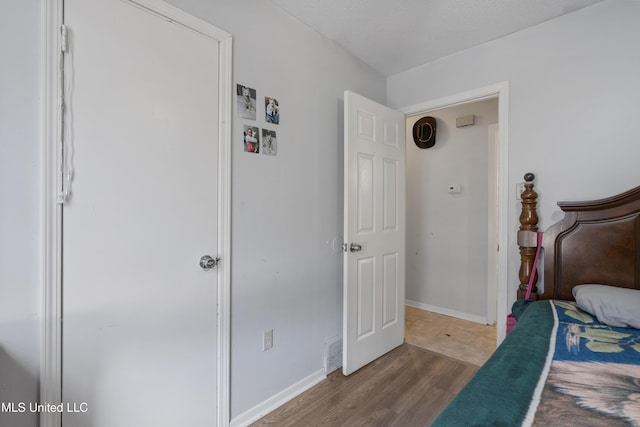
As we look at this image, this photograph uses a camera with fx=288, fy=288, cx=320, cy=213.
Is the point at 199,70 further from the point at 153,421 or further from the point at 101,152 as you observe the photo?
the point at 153,421

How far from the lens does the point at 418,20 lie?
1.89 meters

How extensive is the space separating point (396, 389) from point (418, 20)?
246 cm

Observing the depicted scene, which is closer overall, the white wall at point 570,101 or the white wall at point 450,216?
the white wall at point 570,101

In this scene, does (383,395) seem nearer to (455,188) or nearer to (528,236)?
(528,236)

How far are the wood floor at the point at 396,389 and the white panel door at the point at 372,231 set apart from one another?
132mm

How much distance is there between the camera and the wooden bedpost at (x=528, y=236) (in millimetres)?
1832

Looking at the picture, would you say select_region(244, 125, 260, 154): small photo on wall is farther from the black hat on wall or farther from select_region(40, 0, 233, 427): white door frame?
the black hat on wall

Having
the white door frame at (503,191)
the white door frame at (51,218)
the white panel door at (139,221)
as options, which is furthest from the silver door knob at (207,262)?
the white door frame at (503,191)

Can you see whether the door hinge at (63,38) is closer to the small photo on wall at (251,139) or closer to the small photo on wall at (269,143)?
the small photo on wall at (251,139)

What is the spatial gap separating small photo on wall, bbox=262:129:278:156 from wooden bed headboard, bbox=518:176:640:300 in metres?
1.75

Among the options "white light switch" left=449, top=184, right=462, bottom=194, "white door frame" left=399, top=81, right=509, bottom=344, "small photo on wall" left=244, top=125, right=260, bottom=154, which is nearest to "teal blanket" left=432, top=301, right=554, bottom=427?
"white door frame" left=399, top=81, right=509, bottom=344

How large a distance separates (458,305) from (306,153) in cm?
257

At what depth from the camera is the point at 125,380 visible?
4.03 ft

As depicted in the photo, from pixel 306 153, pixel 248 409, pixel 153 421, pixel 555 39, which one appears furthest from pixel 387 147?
pixel 153 421
